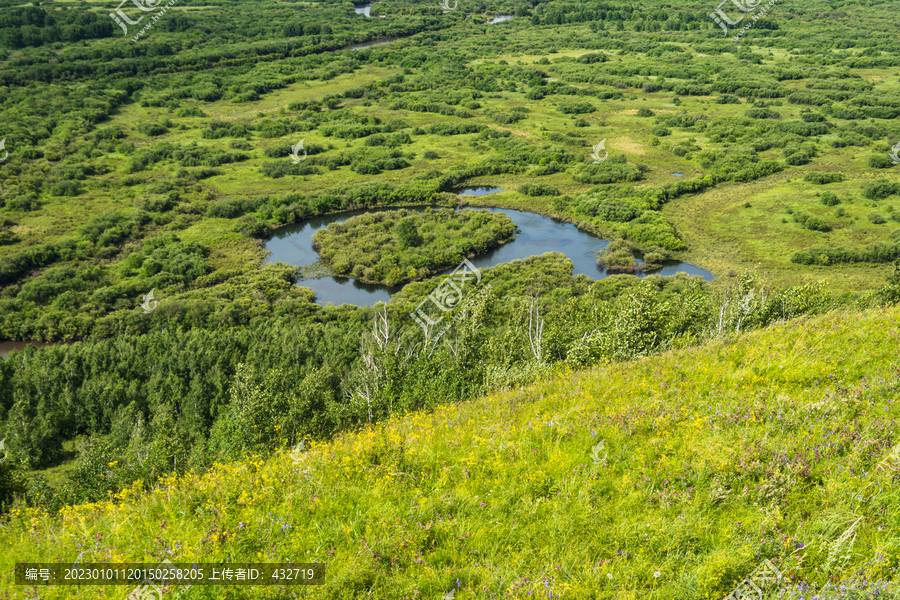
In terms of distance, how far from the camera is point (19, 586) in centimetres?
609

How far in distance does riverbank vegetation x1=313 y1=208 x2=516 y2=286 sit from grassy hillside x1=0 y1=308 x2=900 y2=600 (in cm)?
6725

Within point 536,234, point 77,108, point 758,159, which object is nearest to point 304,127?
point 77,108

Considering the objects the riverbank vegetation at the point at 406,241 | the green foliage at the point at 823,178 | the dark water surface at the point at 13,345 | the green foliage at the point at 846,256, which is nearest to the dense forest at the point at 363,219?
the green foliage at the point at 846,256

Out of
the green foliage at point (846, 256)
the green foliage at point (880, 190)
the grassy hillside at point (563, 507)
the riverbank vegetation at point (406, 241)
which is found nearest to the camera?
the grassy hillside at point (563, 507)

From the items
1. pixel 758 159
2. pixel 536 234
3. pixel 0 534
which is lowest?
pixel 536 234

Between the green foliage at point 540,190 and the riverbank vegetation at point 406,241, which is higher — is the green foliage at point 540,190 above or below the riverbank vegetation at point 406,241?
above

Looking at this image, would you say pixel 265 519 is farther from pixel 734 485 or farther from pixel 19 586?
pixel 734 485

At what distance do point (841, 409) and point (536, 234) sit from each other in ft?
266

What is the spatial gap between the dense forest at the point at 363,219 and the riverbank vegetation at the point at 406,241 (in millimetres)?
563

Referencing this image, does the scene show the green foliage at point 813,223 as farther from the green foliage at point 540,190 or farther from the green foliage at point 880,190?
the green foliage at point 540,190

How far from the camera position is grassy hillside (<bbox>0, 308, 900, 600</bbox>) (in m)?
6.10

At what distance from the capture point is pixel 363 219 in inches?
3583

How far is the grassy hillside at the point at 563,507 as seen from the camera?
240 inches

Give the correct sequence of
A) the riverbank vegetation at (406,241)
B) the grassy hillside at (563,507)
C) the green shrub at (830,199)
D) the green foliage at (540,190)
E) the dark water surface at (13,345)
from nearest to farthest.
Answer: the grassy hillside at (563,507)
the dark water surface at (13,345)
the riverbank vegetation at (406,241)
the green shrub at (830,199)
the green foliage at (540,190)
